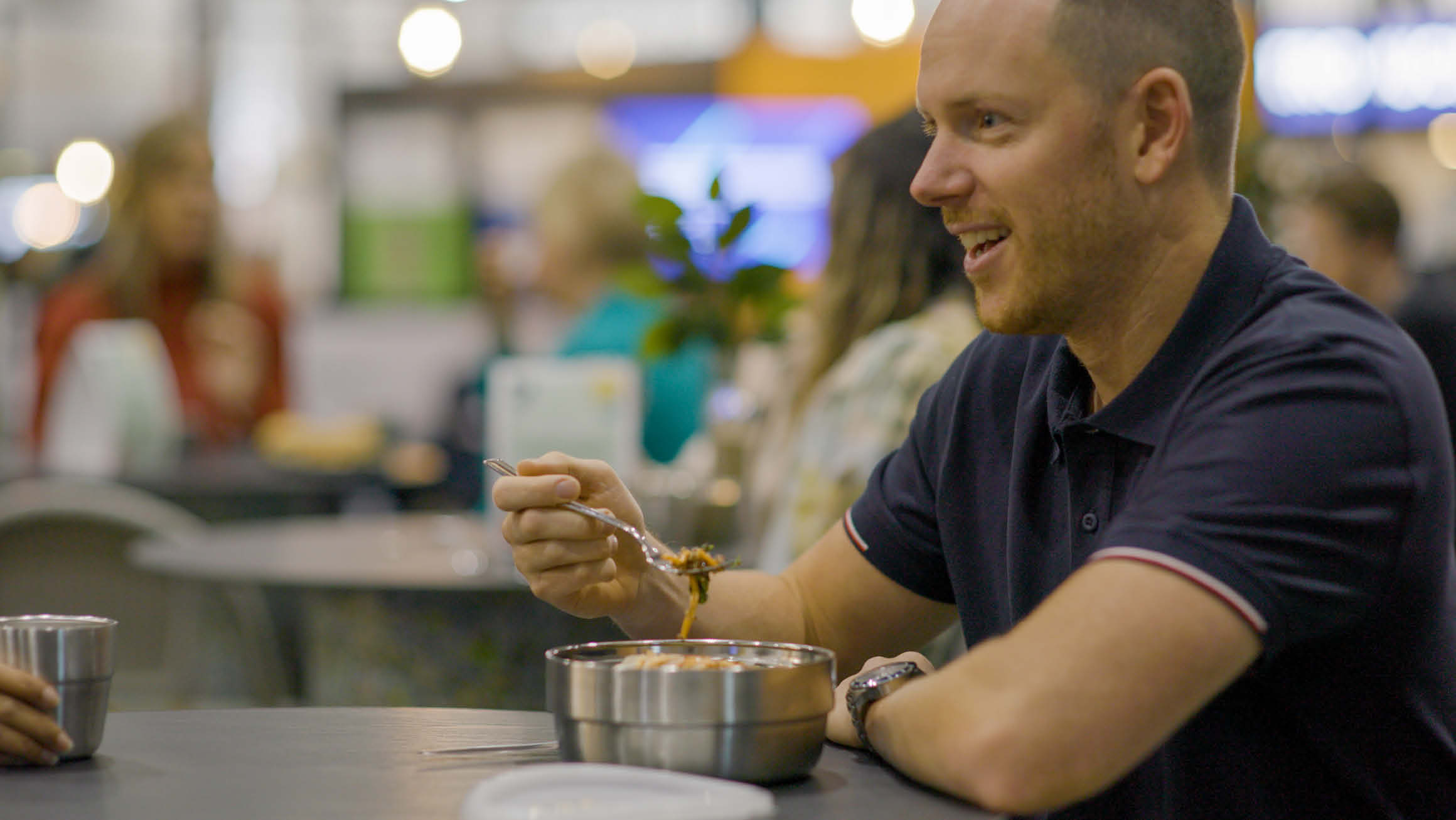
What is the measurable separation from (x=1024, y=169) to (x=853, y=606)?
0.48 meters

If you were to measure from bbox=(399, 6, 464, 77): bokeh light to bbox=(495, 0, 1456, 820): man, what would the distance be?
606 centimetres

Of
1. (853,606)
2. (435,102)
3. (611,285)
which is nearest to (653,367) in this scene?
(611,285)

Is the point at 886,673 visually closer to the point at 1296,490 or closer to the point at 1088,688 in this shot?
the point at 1088,688

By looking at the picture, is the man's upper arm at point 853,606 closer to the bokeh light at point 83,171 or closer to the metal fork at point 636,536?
the metal fork at point 636,536

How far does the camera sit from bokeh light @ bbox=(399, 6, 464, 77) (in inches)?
280

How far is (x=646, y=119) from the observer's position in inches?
296

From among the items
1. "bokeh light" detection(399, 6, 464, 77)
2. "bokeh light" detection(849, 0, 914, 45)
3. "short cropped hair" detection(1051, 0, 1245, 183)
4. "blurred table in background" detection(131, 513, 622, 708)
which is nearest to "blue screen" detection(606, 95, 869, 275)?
"bokeh light" detection(849, 0, 914, 45)

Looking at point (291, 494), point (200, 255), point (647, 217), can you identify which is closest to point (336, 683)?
point (647, 217)

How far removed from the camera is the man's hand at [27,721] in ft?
3.59

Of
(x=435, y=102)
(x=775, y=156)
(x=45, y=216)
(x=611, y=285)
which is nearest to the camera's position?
(x=611, y=285)

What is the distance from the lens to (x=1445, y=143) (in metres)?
8.41

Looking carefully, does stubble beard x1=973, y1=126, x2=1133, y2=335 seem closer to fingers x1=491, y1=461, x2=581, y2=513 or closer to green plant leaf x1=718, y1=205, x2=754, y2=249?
fingers x1=491, y1=461, x2=581, y2=513

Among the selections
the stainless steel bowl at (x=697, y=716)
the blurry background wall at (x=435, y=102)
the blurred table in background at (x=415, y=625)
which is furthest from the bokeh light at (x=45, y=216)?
the stainless steel bowl at (x=697, y=716)

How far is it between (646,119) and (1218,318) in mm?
6447
